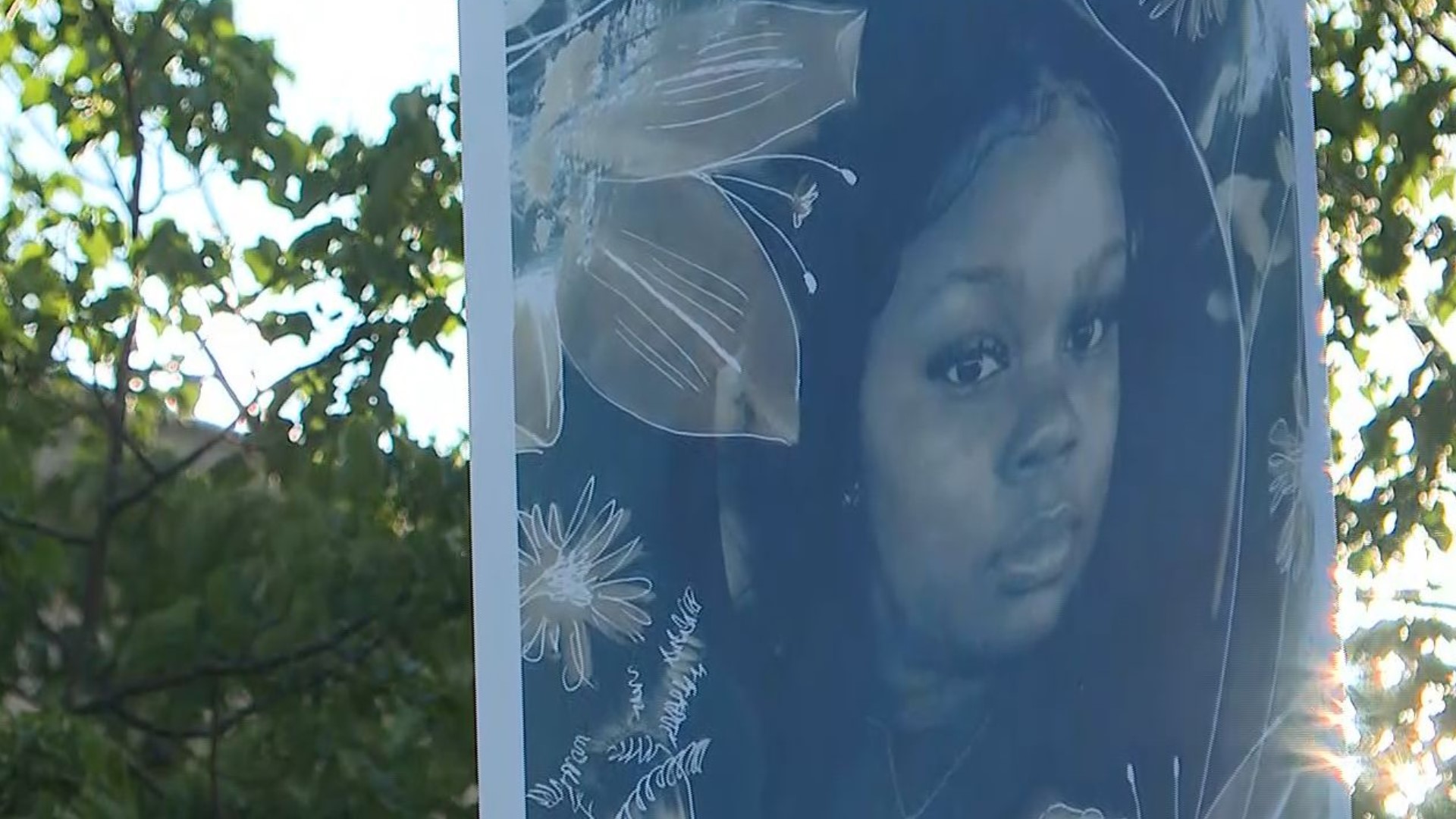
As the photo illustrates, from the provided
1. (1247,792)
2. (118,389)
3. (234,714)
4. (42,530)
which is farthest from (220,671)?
(1247,792)

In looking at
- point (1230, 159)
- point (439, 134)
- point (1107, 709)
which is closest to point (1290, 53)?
point (1230, 159)

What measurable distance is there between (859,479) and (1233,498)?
417 mm

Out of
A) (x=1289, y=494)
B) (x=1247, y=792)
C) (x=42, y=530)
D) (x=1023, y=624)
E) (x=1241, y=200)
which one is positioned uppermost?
(x=1241, y=200)

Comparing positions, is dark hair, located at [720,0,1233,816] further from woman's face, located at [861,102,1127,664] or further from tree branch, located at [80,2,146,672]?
tree branch, located at [80,2,146,672]

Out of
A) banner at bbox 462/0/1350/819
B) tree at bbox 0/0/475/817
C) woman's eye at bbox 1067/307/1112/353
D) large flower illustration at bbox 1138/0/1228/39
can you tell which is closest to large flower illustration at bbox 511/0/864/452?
banner at bbox 462/0/1350/819

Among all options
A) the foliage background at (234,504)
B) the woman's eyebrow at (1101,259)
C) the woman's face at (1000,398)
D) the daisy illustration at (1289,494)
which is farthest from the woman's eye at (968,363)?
the foliage background at (234,504)

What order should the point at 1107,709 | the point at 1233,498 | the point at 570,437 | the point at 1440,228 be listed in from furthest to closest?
the point at 1440,228, the point at 1233,498, the point at 1107,709, the point at 570,437

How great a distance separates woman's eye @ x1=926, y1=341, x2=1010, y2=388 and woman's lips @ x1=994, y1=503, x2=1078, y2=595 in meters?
0.11

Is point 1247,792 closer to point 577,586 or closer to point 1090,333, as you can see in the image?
point 1090,333

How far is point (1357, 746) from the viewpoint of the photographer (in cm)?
270

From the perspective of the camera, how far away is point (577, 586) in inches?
46.5

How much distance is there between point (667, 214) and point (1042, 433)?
1.08ft

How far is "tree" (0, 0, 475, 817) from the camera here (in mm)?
2420

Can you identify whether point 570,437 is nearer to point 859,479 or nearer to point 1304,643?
point 859,479
